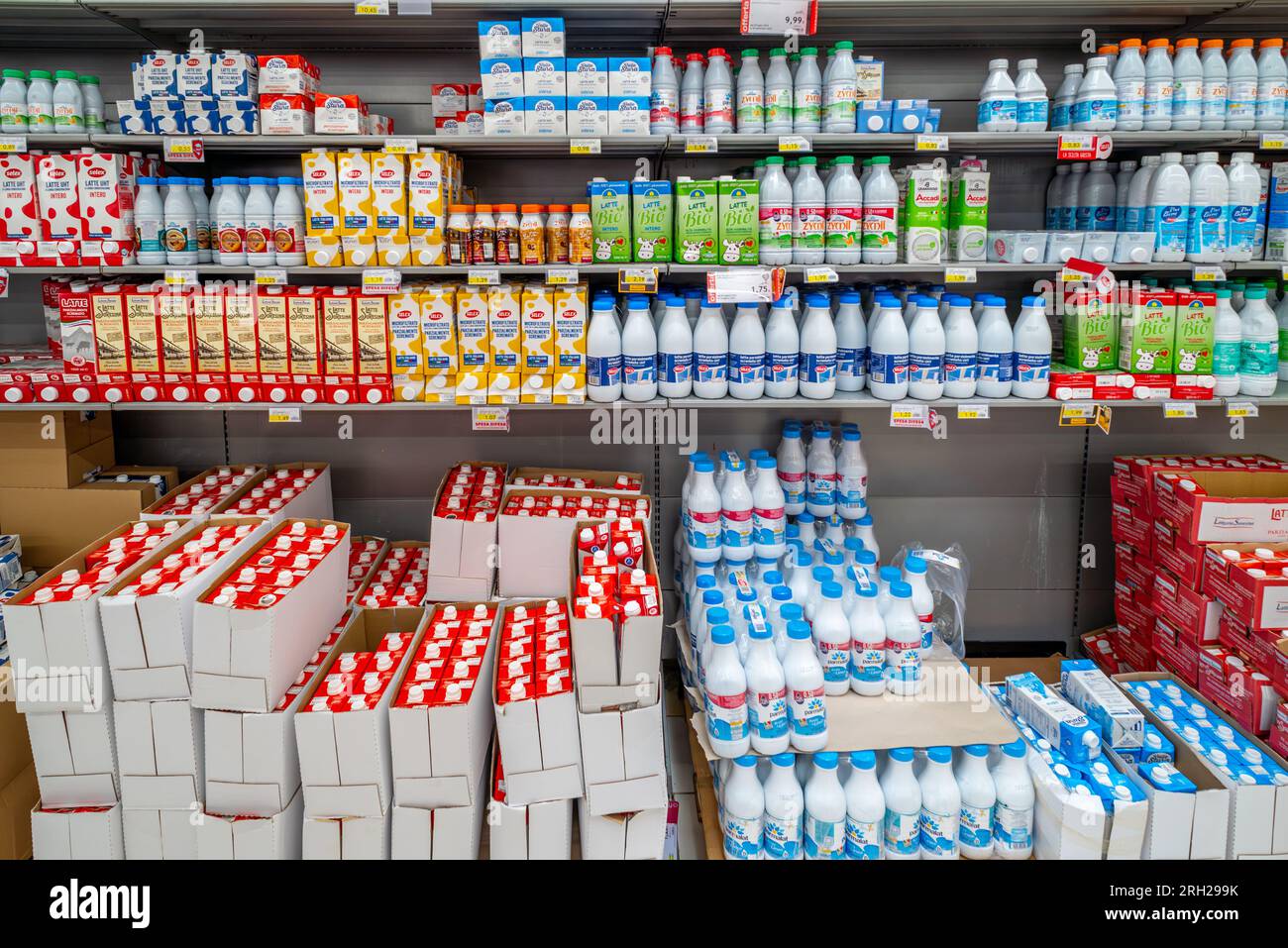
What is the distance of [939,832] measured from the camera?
94.4 inches

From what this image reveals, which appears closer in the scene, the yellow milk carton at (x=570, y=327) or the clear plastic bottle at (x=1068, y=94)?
the yellow milk carton at (x=570, y=327)

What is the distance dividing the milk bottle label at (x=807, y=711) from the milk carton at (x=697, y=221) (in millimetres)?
1408

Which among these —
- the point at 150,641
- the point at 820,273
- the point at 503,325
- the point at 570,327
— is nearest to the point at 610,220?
the point at 570,327

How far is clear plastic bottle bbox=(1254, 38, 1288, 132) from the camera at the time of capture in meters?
2.95

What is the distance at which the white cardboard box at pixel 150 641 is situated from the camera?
2.30m

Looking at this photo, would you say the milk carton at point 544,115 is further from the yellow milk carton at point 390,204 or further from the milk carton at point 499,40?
the yellow milk carton at point 390,204

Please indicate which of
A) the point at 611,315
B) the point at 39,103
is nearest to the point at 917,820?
the point at 611,315

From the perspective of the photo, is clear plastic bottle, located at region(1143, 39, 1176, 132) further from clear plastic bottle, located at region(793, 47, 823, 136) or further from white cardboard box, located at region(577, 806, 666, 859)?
white cardboard box, located at region(577, 806, 666, 859)

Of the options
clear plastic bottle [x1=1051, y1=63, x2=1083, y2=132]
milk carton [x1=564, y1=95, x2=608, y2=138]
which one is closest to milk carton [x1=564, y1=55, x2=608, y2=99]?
milk carton [x1=564, y1=95, x2=608, y2=138]

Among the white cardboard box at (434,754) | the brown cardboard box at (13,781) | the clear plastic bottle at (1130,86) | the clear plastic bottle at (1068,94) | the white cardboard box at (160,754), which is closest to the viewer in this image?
the white cardboard box at (434,754)

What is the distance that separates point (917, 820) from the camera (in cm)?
242

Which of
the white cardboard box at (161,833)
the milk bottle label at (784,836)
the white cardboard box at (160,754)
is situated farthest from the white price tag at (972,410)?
the white cardboard box at (161,833)

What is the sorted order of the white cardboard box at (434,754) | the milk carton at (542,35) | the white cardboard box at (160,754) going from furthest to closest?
1. the milk carton at (542,35)
2. the white cardboard box at (160,754)
3. the white cardboard box at (434,754)

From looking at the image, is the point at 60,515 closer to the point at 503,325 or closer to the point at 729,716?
the point at 503,325
